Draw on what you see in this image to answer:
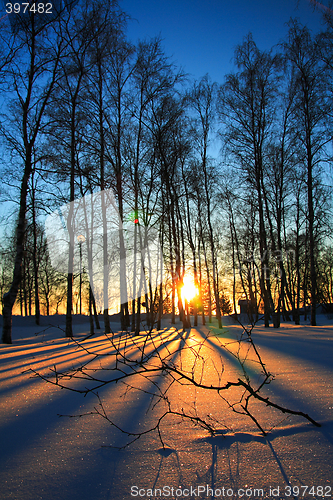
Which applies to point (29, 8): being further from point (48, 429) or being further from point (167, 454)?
point (167, 454)

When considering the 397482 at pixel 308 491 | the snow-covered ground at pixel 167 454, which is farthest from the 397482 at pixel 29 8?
the 397482 at pixel 308 491

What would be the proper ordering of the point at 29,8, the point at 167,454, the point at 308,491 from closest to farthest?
1. the point at 308,491
2. the point at 167,454
3. the point at 29,8

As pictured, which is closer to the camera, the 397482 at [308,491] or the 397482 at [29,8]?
the 397482 at [308,491]

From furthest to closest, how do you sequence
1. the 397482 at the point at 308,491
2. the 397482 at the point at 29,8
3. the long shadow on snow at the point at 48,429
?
the 397482 at the point at 29,8, the long shadow on snow at the point at 48,429, the 397482 at the point at 308,491

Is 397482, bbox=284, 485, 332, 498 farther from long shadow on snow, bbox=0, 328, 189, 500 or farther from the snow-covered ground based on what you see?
long shadow on snow, bbox=0, 328, 189, 500

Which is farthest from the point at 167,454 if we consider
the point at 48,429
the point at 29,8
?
the point at 29,8

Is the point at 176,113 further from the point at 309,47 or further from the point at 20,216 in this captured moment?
the point at 20,216

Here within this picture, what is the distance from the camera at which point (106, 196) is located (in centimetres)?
1259

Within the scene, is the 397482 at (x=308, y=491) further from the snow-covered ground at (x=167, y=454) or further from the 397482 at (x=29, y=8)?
the 397482 at (x=29, y=8)

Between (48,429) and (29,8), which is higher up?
(29,8)

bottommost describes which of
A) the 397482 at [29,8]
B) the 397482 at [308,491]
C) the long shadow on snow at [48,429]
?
the long shadow on snow at [48,429]

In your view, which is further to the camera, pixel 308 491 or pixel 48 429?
pixel 48 429

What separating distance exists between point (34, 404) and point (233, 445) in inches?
69.3

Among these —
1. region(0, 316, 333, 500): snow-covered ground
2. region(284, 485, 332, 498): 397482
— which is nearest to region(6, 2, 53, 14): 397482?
region(0, 316, 333, 500): snow-covered ground
